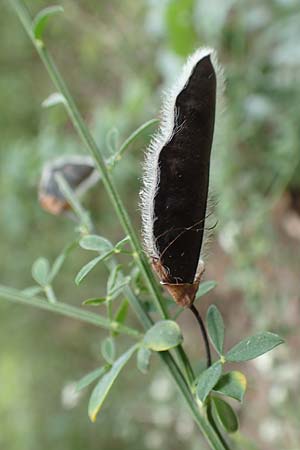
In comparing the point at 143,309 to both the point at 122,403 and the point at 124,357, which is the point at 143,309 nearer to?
the point at 124,357

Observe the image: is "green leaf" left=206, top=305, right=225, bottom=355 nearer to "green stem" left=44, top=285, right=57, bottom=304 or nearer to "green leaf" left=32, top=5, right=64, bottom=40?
"green stem" left=44, top=285, right=57, bottom=304

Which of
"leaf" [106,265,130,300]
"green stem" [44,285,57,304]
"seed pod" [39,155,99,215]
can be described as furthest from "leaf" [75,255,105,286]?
"seed pod" [39,155,99,215]

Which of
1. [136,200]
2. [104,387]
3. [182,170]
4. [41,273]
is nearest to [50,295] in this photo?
[41,273]

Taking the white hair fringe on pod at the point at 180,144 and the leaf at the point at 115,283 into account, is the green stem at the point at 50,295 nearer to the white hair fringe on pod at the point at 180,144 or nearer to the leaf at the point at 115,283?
the leaf at the point at 115,283

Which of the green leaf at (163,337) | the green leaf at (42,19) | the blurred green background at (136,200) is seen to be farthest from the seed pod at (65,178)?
the green leaf at (163,337)

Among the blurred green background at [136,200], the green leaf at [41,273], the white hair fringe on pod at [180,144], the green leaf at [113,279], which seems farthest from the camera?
the blurred green background at [136,200]

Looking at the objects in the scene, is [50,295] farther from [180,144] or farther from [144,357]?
[180,144]
